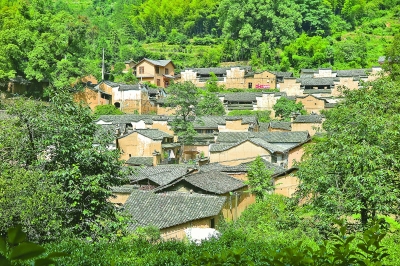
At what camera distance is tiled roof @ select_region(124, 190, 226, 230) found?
15.2 m

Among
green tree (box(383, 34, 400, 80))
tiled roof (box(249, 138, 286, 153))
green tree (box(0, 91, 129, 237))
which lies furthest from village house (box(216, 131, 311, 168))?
green tree (box(0, 91, 129, 237))

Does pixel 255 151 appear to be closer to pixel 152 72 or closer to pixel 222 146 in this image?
pixel 222 146

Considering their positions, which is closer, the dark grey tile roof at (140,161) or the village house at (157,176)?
the village house at (157,176)

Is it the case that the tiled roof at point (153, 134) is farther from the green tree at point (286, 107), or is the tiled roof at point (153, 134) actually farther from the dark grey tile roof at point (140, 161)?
the green tree at point (286, 107)

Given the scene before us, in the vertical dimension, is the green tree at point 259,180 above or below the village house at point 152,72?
below

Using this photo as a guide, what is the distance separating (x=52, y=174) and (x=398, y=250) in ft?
22.5

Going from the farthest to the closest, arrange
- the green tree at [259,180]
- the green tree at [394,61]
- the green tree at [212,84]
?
1. the green tree at [212,84]
2. the green tree at [394,61]
3. the green tree at [259,180]

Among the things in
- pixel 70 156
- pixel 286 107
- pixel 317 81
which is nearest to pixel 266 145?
A: pixel 286 107

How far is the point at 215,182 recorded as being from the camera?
19.6 meters

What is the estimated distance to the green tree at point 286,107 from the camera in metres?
38.0

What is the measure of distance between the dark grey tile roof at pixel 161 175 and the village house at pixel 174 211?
391cm

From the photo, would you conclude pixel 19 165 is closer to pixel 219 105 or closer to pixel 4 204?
pixel 4 204

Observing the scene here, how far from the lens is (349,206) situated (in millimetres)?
10883

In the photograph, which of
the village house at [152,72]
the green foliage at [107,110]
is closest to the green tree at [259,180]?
the green foliage at [107,110]
